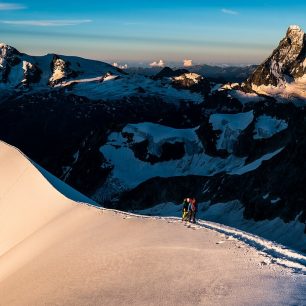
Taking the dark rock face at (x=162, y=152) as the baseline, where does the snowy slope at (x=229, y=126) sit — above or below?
above

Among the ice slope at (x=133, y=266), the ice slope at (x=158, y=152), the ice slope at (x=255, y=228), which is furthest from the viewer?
the ice slope at (x=158, y=152)

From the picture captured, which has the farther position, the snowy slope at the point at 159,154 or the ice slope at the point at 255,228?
the snowy slope at the point at 159,154

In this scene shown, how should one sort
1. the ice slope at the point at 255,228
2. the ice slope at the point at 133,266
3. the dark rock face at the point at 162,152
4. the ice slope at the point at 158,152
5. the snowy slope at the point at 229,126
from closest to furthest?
the ice slope at the point at 133,266, the ice slope at the point at 255,228, the ice slope at the point at 158,152, the snowy slope at the point at 229,126, the dark rock face at the point at 162,152

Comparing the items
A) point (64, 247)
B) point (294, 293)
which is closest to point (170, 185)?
point (64, 247)

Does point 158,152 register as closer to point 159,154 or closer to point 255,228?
point 159,154

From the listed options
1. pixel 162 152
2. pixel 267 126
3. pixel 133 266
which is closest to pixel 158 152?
pixel 162 152

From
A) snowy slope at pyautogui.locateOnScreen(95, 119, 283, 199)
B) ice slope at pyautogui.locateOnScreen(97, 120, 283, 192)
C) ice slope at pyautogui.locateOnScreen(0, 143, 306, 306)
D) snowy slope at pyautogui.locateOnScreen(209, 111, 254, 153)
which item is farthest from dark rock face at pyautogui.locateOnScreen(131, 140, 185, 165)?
ice slope at pyautogui.locateOnScreen(0, 143, 306, 306)

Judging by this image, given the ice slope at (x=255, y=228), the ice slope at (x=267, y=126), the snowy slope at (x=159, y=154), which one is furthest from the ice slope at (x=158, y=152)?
the ice slope at (x=255, y=228)

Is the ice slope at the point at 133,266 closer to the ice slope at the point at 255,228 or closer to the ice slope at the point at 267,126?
the ice slope at the point at 255,228

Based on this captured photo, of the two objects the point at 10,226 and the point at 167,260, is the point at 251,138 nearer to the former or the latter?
the point at 10,226

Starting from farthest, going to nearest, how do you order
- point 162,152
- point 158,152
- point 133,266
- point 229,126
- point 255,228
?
point 162,152 < point 158,152 < point 229,126 < point 255,228 < point 133,266
